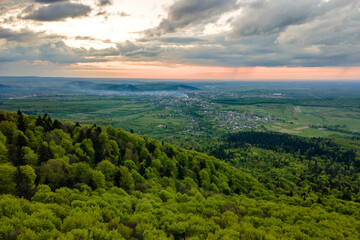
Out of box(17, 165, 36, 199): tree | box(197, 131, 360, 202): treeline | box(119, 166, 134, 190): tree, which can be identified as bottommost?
box(197, 131, 360, 202): treeline

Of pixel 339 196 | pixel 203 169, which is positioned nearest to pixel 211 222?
pixel 203 169

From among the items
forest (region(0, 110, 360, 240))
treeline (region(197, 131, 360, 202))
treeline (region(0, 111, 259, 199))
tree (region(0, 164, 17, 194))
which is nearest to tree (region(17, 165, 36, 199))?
treeline (region(0, 111, 259, 199))

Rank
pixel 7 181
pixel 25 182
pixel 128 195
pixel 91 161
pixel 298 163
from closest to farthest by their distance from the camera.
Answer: pixel 7 181
pixel 25 182
pixel 128 195
pixel 91 161
pixel 298 163

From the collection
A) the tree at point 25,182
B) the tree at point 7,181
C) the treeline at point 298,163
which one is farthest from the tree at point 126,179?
the treeline at point 298,163

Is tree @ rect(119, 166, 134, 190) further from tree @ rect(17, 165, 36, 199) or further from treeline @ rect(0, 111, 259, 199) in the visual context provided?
tree @ rect(17, 165, 36, 199)

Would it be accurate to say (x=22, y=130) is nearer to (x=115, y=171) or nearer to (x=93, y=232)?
(x=115, y=171)

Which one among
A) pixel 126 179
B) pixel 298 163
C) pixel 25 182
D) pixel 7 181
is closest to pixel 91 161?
pixel 126 179

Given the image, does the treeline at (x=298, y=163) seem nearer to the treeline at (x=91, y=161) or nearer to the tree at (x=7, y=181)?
the treeline at (x=91, y=161)

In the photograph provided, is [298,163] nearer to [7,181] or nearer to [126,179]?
[126,179]
